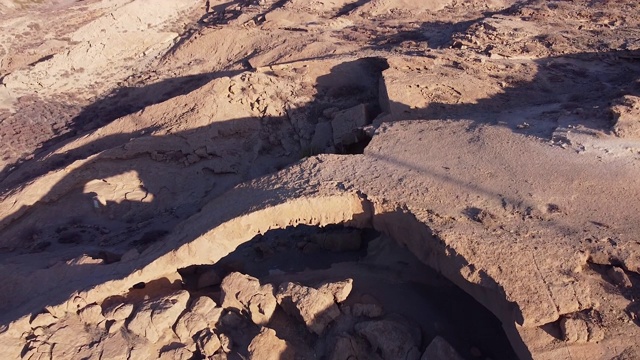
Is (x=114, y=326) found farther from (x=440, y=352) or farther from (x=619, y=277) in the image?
(x=619, y=277)

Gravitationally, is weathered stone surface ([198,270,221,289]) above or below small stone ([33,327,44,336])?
below

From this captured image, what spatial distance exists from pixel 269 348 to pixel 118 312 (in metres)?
1.82

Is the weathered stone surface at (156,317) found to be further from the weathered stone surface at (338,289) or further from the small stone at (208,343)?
the weathered stone surface at (338,289)

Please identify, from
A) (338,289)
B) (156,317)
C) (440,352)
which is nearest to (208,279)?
(156,317)

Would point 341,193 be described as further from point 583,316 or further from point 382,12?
point 382,12

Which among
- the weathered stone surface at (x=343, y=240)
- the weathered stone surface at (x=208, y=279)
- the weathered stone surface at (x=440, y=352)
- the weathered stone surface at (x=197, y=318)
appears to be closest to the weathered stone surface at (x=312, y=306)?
the weathered stone surface at (x=197, y=318)

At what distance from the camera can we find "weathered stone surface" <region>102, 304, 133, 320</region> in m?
5.23

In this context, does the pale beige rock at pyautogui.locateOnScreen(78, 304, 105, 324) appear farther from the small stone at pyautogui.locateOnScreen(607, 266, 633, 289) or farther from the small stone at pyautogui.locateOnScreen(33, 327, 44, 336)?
the small stone at pyautogui.locateOnScreen(607, 266, 633, 289)

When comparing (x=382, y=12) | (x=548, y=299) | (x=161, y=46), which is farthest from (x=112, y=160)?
(x=382, y=12)

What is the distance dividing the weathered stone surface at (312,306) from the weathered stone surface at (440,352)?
1061 millimetres

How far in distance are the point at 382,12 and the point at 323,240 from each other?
1040 cm

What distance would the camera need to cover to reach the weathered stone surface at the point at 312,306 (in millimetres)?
5023

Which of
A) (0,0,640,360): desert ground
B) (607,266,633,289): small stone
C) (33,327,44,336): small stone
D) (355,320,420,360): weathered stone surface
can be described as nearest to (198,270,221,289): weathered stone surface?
(0,0,640,360): desert ground

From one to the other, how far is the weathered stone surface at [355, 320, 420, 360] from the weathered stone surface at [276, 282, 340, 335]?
384 millimetres
